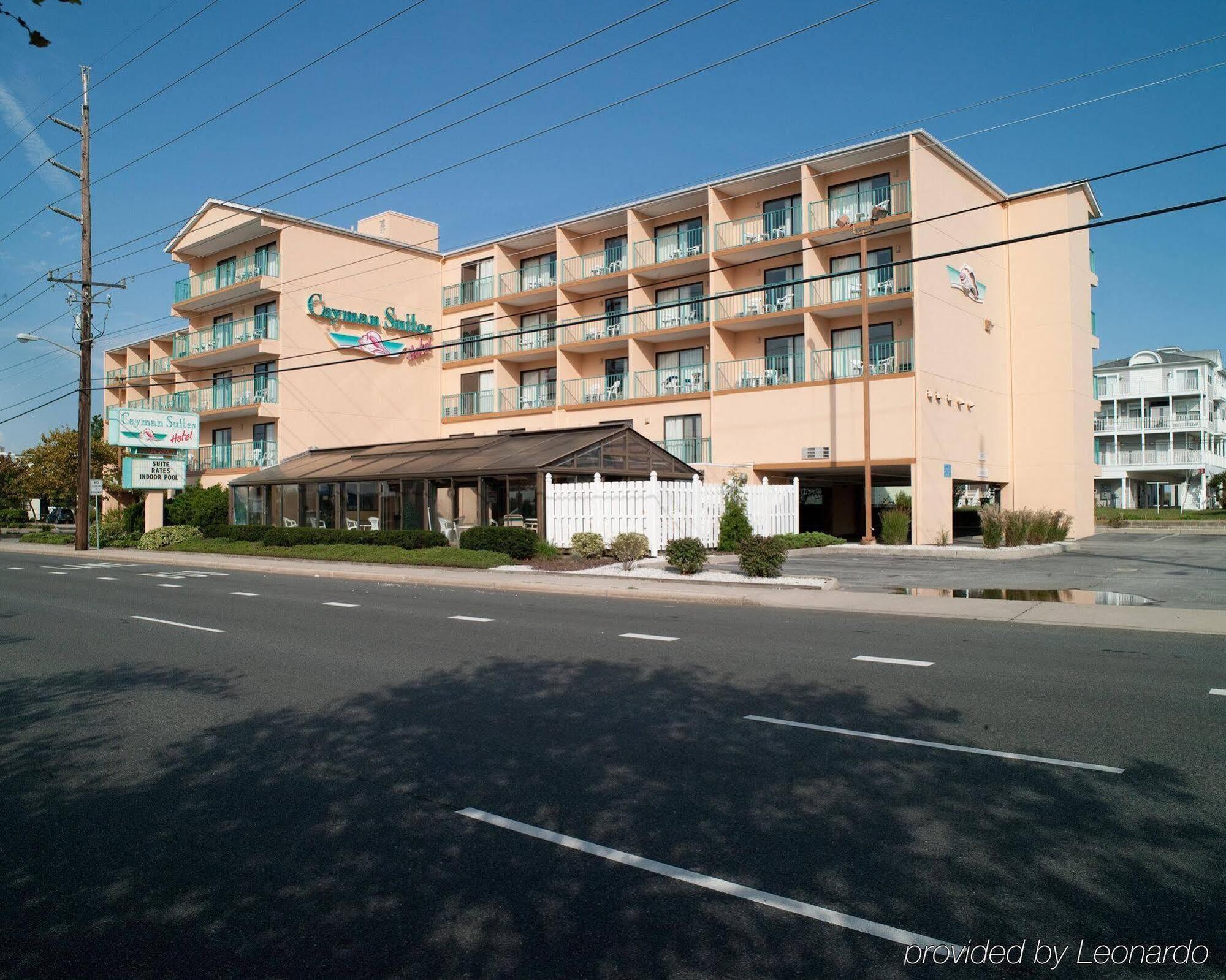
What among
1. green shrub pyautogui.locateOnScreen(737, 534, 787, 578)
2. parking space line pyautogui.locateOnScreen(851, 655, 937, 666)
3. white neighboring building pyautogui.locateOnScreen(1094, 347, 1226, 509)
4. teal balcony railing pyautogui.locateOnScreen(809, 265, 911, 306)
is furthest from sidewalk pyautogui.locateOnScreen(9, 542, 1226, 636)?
white neighboring building pyautogui.locateOnScreen(1094, 347, 1226, 509)

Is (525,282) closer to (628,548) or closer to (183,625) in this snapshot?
(628,548)

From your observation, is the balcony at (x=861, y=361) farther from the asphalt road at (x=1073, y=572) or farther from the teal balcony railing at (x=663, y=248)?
the teal balcony railing at (x=663, y=248)

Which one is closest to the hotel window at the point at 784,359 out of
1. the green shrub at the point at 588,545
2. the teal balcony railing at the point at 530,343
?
the teal balcony railing at the point at 530,343

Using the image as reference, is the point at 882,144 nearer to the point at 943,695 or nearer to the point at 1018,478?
the point at 1018,478

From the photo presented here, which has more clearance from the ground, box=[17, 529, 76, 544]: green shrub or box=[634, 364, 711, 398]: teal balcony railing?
box=[634, 364, 711, 398]: teal balcony railing

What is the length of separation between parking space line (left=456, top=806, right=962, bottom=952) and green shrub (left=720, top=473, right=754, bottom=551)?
844 inches

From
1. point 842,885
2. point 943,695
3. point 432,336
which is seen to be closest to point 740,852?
point 842,885

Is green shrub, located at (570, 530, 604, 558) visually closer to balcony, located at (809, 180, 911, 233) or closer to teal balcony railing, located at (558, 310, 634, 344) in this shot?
balcony, located at (809, 180, 911, 233)

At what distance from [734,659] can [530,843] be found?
547 centimetres

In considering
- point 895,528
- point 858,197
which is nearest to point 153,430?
point 858,197

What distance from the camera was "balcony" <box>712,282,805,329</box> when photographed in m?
33.2

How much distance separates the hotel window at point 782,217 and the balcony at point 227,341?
2184 centimetres

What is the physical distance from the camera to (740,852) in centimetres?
434

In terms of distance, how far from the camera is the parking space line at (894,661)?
9.30 metres
